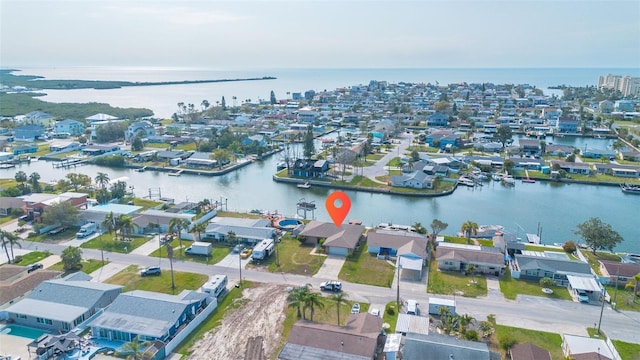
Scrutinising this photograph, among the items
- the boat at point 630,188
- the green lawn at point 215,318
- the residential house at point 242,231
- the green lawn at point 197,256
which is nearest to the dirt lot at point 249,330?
the green lawn at point 215,318

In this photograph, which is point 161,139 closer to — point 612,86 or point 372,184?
point 372,184

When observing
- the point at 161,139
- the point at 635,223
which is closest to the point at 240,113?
the point at 161,139

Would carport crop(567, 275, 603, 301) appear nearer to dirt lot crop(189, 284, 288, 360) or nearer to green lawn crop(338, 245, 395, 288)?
green lawn crop(338, 245, 395, 288)

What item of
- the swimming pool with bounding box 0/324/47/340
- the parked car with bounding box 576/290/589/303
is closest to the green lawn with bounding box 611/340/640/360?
the parked car with bounding box 576/290/589/303

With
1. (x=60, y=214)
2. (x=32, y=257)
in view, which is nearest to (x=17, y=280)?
(x=32, y=257)

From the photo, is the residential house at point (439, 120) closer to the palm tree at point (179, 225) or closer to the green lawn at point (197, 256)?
the green lawn at point (197, 256)

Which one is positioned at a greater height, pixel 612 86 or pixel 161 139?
pixel 612 86

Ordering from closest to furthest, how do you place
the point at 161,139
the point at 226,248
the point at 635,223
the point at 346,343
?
the point at 346,343
the point at 226,248
the point at 635,223
the point at 161,139

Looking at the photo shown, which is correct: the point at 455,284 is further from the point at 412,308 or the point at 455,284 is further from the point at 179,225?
the point at 179,225
